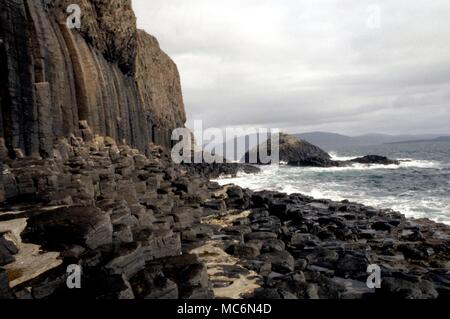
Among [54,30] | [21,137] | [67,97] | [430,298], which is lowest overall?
[430,298]

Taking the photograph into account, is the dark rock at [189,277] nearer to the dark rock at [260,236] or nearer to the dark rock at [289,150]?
the dark rock at [260,236]

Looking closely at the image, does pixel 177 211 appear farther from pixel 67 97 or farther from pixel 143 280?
pixel 67 97

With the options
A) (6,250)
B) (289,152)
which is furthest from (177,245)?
(289,152)

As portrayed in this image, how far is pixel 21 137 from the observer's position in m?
18.6

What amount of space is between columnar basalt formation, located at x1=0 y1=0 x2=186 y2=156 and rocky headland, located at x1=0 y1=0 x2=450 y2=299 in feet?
0.27

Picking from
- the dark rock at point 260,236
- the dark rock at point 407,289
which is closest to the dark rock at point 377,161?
the dark rock at point 260,236

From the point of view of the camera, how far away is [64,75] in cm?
Answer: 2427

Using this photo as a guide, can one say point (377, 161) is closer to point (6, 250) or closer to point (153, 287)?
point (153, 287)

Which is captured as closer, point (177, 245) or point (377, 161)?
point (177, 245)

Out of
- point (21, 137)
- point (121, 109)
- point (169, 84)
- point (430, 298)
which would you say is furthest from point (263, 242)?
point (169, 84)

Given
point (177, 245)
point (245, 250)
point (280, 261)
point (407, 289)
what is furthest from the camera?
point (245, 250)

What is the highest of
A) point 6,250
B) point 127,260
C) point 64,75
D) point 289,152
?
point 64,75

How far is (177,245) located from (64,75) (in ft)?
55.6

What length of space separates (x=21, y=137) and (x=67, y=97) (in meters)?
6.44
